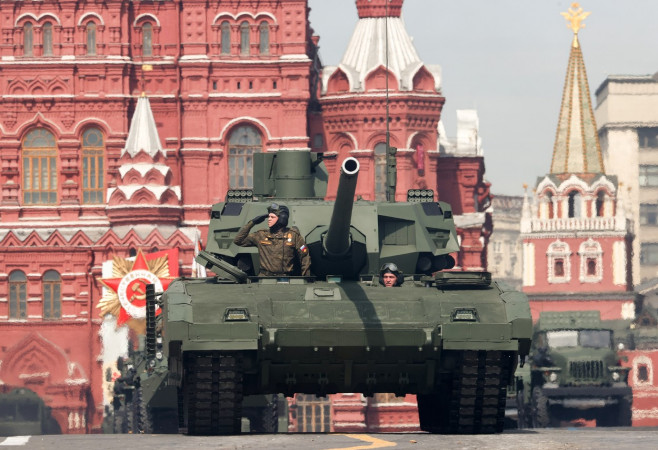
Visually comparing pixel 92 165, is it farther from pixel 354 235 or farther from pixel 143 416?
pixel 354 235

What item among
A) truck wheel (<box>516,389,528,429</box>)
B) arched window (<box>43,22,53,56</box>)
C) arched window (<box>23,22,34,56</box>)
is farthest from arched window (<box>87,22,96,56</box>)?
truck wheel (<box>516,389,528,429</box>)

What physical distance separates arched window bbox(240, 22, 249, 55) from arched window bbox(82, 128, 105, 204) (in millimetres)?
5820

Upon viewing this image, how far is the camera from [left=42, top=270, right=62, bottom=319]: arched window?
6512cm

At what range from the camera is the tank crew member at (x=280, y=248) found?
23422mm

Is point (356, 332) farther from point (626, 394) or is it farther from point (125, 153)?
point (125, 153)

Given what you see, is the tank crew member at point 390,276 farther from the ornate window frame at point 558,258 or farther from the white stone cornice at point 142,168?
the ornate window frame at point 558,258

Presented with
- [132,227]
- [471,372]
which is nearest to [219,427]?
[471,372]

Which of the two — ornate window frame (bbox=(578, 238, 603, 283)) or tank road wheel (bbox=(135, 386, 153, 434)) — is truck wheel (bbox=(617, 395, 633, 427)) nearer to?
tank road wheel (bbox=(135, 386, 153, 434))

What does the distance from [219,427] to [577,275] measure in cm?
8189

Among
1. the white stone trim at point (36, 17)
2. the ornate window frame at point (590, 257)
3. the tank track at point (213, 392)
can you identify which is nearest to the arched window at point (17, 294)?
the white stone trim at point (36, 17)

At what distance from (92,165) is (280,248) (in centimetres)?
4292

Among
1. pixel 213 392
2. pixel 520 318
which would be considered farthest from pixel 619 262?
pixel 213 392

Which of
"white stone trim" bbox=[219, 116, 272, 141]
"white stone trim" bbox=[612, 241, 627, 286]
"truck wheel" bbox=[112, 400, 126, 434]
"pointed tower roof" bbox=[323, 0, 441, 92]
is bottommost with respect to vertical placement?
"truck wheel" bbox=[112, 400, 126, 434]

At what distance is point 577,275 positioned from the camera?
103m
